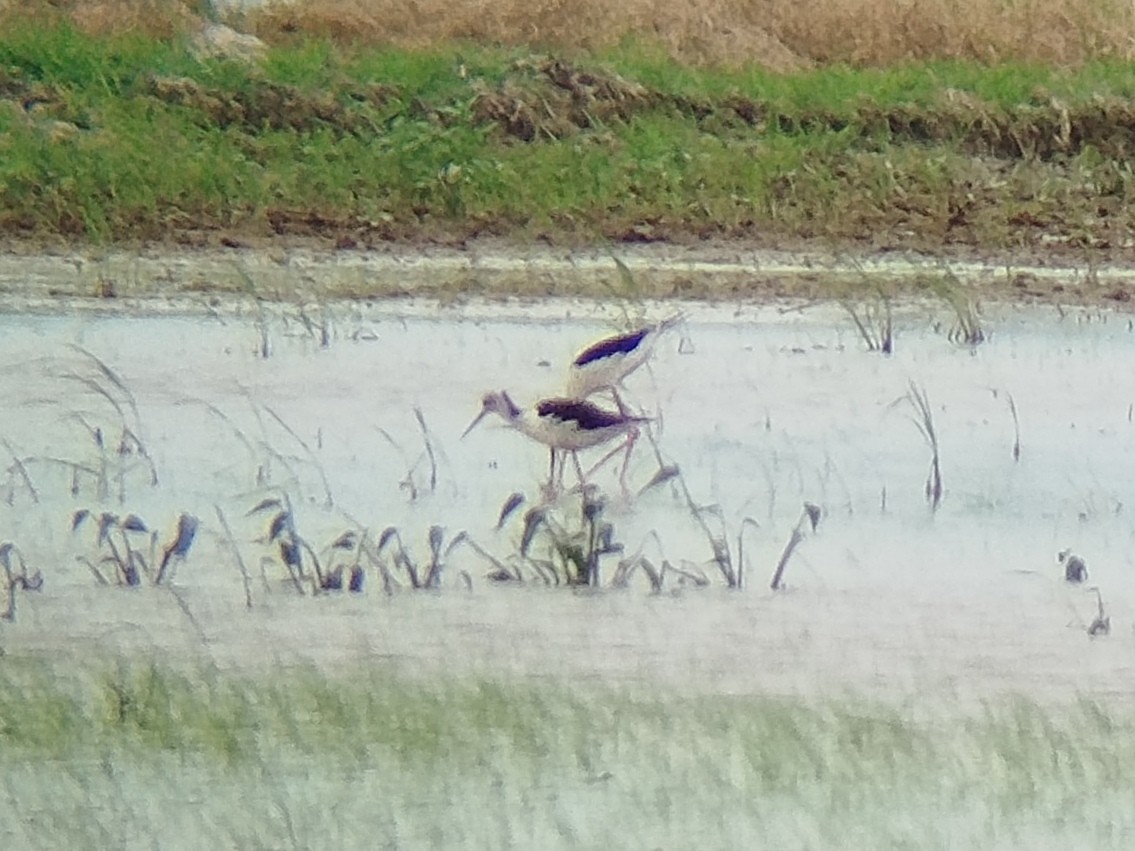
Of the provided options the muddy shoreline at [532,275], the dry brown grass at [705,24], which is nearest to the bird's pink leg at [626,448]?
the muddy shoreline at [532,275]

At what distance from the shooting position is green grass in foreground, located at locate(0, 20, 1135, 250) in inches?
61.7

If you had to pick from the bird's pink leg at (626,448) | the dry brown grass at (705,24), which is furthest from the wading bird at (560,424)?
the dry brown grass at (705,24)

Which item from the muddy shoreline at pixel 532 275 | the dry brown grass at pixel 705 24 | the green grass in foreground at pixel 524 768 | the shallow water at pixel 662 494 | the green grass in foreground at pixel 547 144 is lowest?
the green grass in foreground at pixel 524 768

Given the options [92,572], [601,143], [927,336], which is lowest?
[92,572]

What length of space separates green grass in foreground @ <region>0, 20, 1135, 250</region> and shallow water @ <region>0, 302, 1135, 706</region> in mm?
84

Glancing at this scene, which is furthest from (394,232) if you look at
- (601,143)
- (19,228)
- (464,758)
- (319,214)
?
(464,758)

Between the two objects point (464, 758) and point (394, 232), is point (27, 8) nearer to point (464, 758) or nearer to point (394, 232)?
point (394, 232)

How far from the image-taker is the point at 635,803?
1.52 metres

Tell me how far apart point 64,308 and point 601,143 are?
0.45 m

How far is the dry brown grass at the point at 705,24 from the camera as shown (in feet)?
5.13

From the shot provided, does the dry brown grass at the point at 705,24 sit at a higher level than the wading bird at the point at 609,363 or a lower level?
higher

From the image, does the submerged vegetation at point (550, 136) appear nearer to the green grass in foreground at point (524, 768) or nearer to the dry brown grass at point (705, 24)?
the dry brown grass at point (705, 24)

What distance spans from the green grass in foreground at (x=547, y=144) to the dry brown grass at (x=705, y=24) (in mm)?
14

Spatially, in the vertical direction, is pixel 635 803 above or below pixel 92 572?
below
